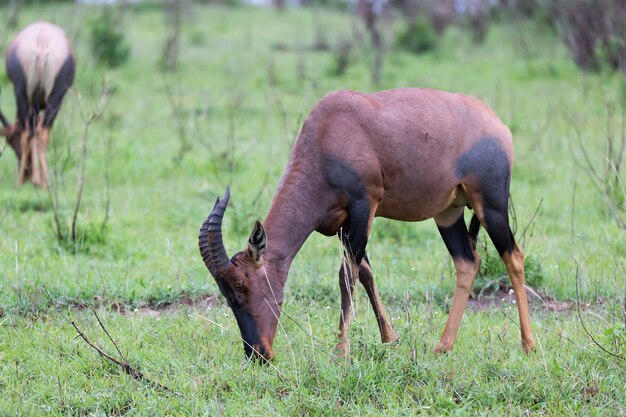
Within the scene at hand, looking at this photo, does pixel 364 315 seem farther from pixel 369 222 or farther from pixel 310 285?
pixel 310 285

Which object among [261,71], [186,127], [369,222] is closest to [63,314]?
[369,222]

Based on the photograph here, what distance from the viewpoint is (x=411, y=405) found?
15.1ft

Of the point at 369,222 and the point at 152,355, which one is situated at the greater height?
the point at 369,222

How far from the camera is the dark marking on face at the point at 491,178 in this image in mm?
5418

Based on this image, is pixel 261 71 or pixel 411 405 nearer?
pixel 411 405

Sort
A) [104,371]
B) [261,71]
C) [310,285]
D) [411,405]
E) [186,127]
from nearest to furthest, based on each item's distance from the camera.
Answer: [411,405], [104,371], [310,285], [186,127], [261,71]

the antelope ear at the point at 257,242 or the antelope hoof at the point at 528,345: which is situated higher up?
the antelope ear at the point at 257,242

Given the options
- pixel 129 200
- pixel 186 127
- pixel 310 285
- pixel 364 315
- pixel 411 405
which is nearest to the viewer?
pixel 411 405

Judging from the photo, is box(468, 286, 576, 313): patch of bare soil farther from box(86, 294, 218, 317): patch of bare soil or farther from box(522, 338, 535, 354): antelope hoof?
box(86, 294, 218, 317): patch of bare soil

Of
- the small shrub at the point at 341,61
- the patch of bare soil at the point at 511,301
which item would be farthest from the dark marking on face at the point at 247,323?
the small shrub at the point at 341,61

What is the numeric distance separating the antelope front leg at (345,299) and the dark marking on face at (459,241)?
82cm

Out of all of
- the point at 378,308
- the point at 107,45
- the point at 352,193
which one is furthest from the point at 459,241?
the point at 107,45

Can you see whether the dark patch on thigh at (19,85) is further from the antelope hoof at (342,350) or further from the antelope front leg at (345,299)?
the antelope hoof at (342,350)

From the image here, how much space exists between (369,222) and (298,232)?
16.1 inches
